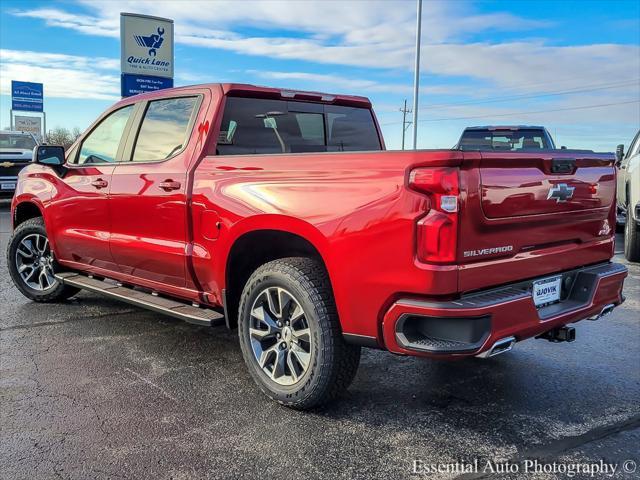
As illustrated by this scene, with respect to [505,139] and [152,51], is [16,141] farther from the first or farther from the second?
[505,139]

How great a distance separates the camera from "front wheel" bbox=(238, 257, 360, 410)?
3.29 metres

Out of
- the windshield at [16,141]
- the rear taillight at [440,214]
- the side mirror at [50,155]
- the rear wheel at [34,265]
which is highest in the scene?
the windshield at [16,141]

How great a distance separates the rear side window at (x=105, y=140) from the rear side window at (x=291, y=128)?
1.10 meters

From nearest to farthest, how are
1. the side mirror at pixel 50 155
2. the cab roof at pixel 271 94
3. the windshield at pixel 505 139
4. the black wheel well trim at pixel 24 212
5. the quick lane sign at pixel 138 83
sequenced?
the cab roof at pixel 271 94
the side mirror at pixel 50 155
the black wheel well trim at pixel 24 212
the windshield at pixel 505 139
the quick lane sign at pixel 138 83

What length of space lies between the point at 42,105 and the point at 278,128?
39.5 meters

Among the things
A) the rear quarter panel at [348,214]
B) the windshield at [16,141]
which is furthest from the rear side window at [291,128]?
the windshield at [16,141]

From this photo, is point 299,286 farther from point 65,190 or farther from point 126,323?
point 65,190

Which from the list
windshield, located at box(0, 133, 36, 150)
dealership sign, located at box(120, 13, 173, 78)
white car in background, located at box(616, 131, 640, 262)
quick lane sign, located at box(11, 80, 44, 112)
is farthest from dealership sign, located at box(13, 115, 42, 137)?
white car in background, located at box(616, 131, 640, 262)

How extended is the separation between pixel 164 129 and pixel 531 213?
109 inches

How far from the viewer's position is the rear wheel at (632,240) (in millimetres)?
8203

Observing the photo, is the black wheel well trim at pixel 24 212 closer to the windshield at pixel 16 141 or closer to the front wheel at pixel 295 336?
the front wheel at pixel 295 336

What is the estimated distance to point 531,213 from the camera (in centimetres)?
317

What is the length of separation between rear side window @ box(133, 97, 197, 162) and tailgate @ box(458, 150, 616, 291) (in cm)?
224

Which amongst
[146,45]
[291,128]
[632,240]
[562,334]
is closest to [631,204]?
[632,240]
